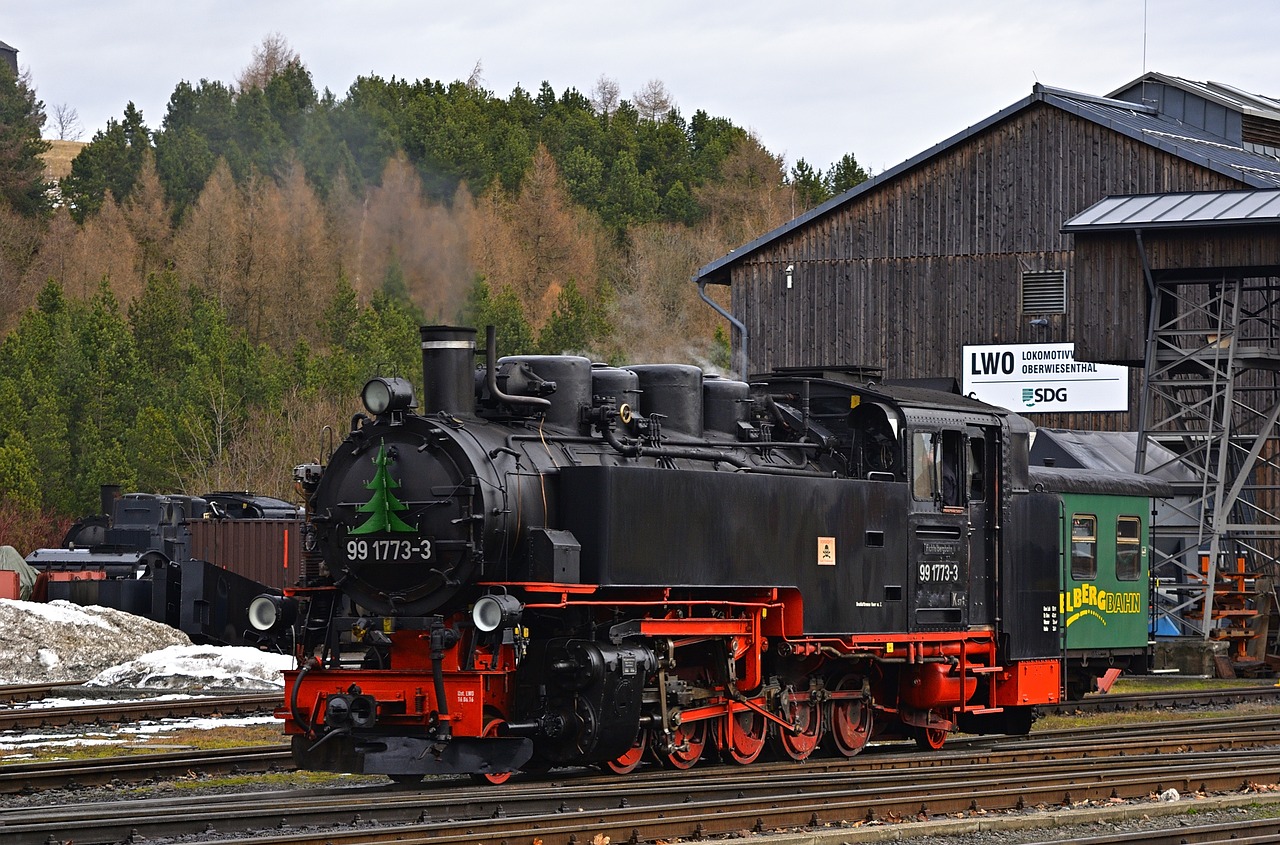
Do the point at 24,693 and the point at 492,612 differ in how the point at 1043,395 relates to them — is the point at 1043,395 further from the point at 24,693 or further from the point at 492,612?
the point at 492,612

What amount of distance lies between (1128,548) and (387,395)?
1229 centimetres

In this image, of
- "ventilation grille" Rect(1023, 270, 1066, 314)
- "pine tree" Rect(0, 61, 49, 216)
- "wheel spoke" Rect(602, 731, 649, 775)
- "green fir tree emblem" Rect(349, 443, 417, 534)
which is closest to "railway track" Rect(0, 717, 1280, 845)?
"wheel spoke" Rect(602, 731, 649, 775)

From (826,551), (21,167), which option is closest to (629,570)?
(826,551)

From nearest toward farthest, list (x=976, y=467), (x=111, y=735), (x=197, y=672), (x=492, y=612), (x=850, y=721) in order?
1. (x=492, y=612)
2. (x=850, y=721)
3. (x=976, y=467)
4. (x=111, y=735)
5. (x=197, y=672)

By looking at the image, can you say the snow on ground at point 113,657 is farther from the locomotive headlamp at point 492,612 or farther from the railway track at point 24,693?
the locomotive headlamp at point 492,612

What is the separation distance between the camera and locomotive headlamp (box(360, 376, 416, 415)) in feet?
40.2

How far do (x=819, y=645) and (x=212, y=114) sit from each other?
21961 mm

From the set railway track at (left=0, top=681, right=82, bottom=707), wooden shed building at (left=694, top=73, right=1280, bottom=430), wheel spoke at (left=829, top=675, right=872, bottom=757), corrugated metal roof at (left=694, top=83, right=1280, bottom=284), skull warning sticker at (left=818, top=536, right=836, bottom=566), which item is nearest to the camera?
skull warning sticker at (left=818, top=536, right=836, bottom=566)

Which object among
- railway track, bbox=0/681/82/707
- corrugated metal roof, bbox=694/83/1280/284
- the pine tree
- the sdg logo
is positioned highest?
the pine tree

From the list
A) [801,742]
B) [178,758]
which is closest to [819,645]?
[801,742]

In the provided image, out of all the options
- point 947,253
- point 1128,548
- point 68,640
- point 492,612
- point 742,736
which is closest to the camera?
point 492,612

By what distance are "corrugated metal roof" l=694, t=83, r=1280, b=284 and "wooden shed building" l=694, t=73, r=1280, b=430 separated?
0.14 feet

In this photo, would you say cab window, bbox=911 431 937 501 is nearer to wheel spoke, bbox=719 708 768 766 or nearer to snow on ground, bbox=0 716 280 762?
wheel spoke, bbox=719 708 768 766

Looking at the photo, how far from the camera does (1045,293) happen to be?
3164cm
